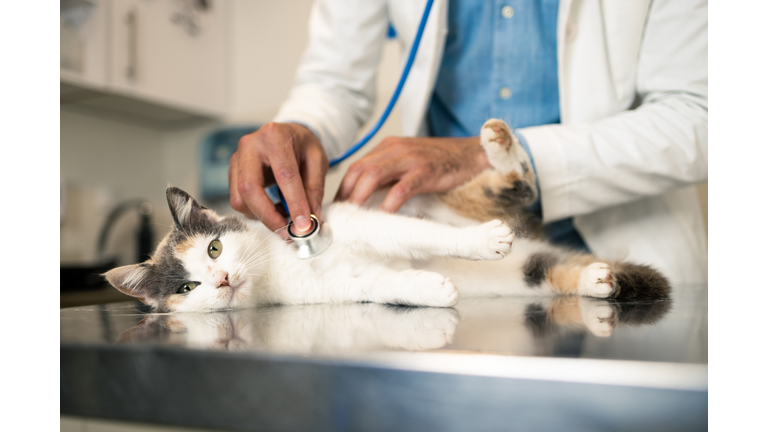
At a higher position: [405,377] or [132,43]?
[132,43]

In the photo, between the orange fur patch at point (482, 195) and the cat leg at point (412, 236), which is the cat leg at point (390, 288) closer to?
the cat leg at point (412, 236)

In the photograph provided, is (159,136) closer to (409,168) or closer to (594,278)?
(409,168)

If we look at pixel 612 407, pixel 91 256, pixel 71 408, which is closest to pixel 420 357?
pixel 612 407

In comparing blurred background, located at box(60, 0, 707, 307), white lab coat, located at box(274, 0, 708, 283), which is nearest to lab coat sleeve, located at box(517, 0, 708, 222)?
white lab coat, located at box(274, 0, 708, 283)

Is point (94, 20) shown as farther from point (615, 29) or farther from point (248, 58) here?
point (615, 29)

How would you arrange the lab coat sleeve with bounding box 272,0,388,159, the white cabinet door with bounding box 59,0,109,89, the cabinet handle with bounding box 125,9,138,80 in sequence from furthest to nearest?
the cabinet handle with bounding box 125,9,138,80 → the white cabinet door with bounding box 59,0,109,89 → the lab coat sleeve with bounding box 272,0,388,159

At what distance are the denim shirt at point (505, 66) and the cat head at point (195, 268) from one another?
694mm

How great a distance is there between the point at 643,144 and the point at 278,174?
73 centimetres

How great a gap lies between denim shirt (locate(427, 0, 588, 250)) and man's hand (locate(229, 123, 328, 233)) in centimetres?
53

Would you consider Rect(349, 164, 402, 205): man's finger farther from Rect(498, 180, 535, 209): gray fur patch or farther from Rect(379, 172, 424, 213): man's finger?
Rect(498, 180, 535, 209): gray fur patch

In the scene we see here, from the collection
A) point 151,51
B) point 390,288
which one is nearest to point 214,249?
point 390,288

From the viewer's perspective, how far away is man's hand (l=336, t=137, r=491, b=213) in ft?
2.80

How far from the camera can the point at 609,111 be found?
1069 mm

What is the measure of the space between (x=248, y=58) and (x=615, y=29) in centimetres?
233
